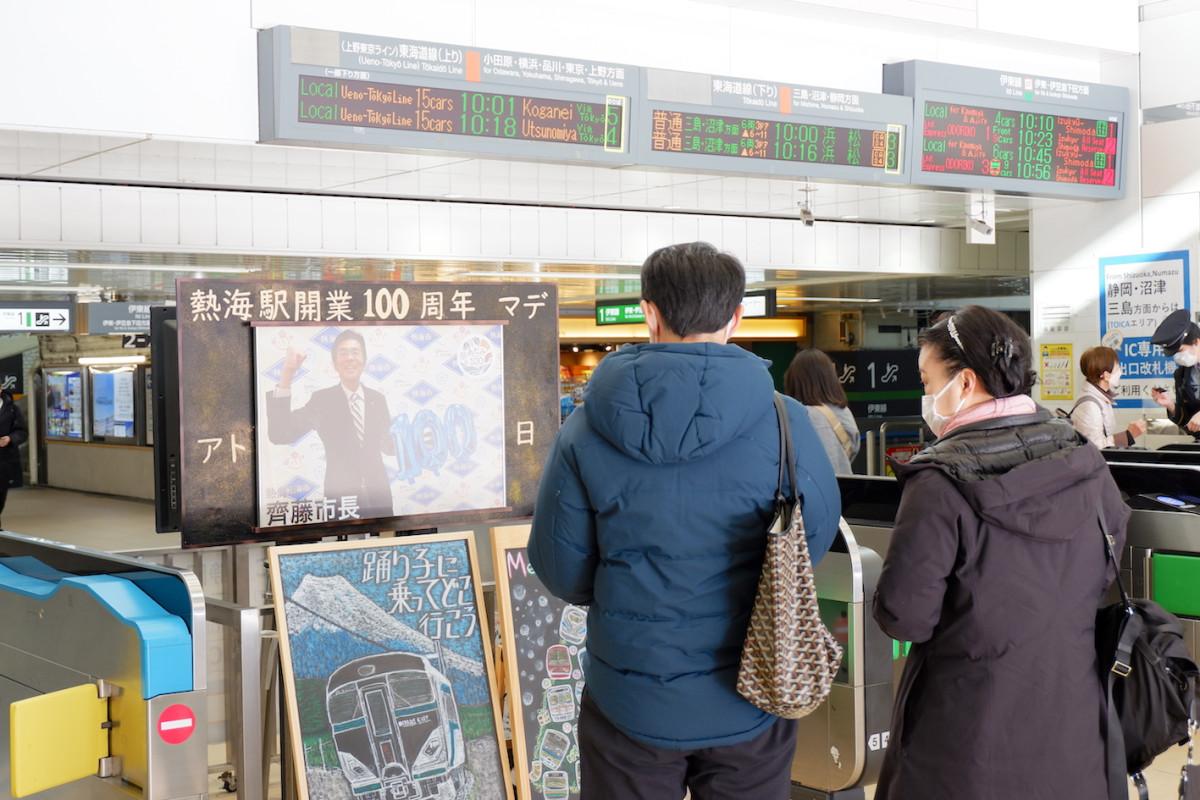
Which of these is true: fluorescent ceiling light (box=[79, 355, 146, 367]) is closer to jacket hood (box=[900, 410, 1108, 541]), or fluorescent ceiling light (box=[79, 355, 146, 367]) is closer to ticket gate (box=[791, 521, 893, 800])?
ticket gate (box=[791, 521, 893, 800])

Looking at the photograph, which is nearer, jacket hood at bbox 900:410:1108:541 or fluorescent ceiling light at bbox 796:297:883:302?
jacket hood at bbox 900:410:1108:541

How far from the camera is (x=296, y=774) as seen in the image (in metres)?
2.93

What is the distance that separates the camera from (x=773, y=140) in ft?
18.6

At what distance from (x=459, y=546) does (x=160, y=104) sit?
2316 mm

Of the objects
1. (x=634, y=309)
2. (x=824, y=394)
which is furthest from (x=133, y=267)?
(x=824, y=394)

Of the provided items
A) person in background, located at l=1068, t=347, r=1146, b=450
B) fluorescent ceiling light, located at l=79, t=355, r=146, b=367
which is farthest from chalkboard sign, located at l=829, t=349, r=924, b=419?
person in background, located at l=1068, t=347, r=1146, b=450

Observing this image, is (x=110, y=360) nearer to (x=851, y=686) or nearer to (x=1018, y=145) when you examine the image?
(x=1018, y=145)

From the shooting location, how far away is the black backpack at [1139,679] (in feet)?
7.39

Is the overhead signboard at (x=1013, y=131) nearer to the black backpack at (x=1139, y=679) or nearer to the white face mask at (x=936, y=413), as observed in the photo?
the white face mask at (x=936, y=413)

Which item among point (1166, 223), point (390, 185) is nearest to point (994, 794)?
point (1166, 223)

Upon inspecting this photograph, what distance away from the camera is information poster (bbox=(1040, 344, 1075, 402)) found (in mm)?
7480

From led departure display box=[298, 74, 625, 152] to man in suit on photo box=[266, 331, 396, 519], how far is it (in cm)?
168

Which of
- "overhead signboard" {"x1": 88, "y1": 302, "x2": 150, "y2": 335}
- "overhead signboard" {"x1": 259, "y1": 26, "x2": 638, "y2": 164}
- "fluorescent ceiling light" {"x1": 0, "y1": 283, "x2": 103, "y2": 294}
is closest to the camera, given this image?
"overhead signboard" {"x1": 259, "y1": 26, "x2": 638, "y2": 164}

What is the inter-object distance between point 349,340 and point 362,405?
164 mm
